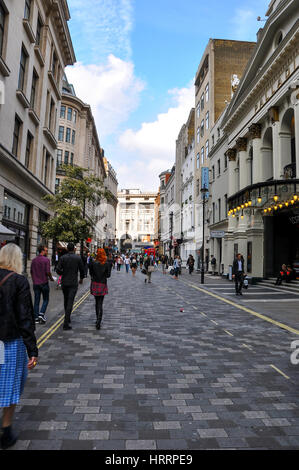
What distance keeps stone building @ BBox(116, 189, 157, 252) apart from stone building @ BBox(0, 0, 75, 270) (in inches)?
3649

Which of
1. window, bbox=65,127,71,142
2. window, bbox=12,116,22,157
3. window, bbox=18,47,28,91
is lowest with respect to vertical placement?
window, bbox=12,116,22,157

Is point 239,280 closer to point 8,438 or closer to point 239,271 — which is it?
point 239,271

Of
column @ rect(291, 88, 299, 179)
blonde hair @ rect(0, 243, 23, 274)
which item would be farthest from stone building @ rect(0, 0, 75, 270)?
column @ rect(291, 88, 299, 179)

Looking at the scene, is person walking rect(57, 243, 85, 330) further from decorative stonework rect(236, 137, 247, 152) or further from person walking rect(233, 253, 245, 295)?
decorative stonework rect(236, 137, 247, 152)

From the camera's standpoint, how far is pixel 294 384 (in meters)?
4.46

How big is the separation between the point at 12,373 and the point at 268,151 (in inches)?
889

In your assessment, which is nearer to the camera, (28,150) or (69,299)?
(69,299)

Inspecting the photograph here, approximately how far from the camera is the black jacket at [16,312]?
116 inches

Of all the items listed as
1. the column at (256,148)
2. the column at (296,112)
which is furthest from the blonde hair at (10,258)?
the column at (256,148)

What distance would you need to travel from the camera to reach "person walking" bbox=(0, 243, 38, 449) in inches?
113

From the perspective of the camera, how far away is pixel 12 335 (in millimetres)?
2947

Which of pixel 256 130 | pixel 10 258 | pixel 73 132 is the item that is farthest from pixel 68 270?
pixel 73 132

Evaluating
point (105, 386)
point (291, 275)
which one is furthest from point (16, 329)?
point (291, 275)

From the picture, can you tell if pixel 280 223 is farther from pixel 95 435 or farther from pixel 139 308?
pixel 95 435
